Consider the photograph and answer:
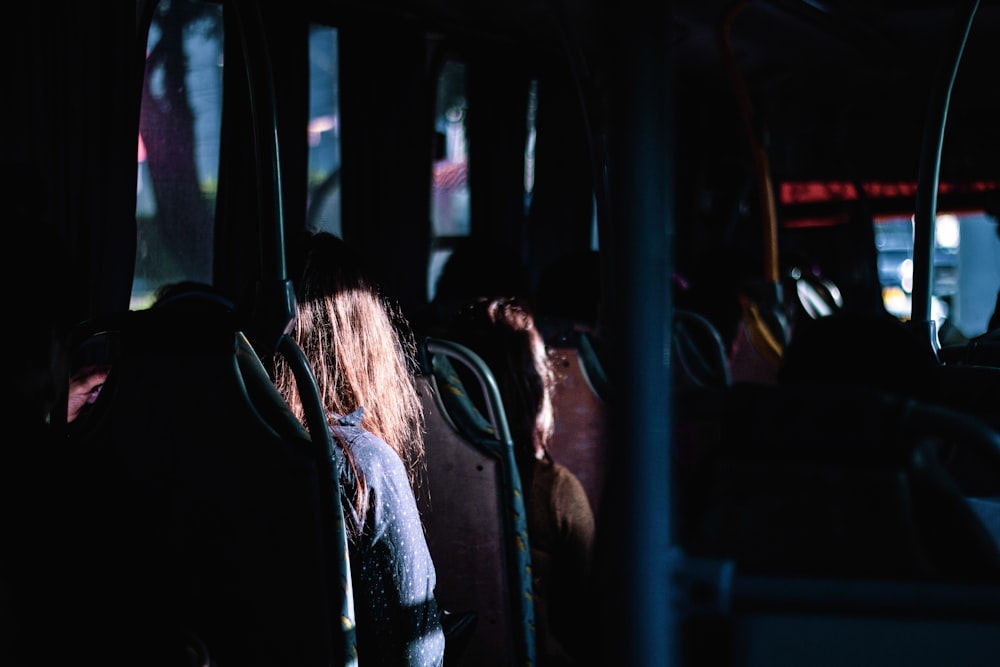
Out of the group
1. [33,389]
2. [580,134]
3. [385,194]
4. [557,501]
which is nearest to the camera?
[33,389]

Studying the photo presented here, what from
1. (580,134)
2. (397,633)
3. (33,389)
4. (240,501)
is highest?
(580,134)

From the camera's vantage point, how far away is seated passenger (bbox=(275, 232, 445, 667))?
57.1 inches

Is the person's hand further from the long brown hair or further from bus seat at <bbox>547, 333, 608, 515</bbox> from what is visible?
bus seat at <bbox>547, 333, 608, 515</bbox>

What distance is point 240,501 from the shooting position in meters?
1.19

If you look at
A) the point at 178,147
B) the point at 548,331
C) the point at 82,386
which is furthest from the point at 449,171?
the point at 82,386

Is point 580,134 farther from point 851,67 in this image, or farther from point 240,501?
point 240,501

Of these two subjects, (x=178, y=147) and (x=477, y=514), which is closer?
(x=477, y=514)

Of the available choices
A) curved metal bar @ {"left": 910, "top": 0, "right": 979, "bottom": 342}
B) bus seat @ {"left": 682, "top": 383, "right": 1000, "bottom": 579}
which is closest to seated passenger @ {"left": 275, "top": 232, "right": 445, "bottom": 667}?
bus seat @ {"left": 682, "top": 383, "right": 1000, "bottom": 579}

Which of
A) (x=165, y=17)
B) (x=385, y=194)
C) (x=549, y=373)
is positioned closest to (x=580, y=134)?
(x=385, y=194)

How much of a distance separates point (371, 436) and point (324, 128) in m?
2.77

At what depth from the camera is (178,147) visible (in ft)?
11.5

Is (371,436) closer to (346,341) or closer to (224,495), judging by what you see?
(346,341)

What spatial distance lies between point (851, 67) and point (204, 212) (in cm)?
427

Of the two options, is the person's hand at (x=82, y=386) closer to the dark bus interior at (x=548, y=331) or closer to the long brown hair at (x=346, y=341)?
the dark bus interior at (x=548, y=331)
